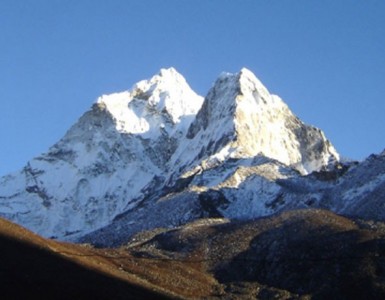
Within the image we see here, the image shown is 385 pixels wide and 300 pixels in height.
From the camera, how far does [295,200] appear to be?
576 feet

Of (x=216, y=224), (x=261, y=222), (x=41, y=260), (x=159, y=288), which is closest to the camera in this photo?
(x=41, y=260)

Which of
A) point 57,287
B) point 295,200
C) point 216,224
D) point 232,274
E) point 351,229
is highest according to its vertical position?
point 295,200

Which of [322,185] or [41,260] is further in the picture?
[322,185]

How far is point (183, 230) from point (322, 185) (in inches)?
2218

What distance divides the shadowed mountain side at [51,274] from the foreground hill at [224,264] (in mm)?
139

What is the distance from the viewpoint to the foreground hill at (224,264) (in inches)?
3123

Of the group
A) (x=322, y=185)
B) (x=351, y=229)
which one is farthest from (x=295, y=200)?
(x=351, y=229)

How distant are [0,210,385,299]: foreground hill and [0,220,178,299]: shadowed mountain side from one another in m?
0.14

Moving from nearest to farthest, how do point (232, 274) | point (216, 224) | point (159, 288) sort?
point (159, 288), point (232, 274), point (216, 224)

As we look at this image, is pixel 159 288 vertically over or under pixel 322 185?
under

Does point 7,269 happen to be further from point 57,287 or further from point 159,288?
point 159,288

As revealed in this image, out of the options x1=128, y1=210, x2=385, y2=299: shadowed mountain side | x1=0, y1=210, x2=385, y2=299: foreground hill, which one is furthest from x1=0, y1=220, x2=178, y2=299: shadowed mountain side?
x1=128, y1=210, x2=385, y2=299: shadowed mountain side

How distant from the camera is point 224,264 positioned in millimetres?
115000

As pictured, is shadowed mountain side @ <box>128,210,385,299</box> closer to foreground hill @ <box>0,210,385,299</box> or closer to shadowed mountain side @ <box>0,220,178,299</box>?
foreground hill @ <box>0,210,385,299</box>
